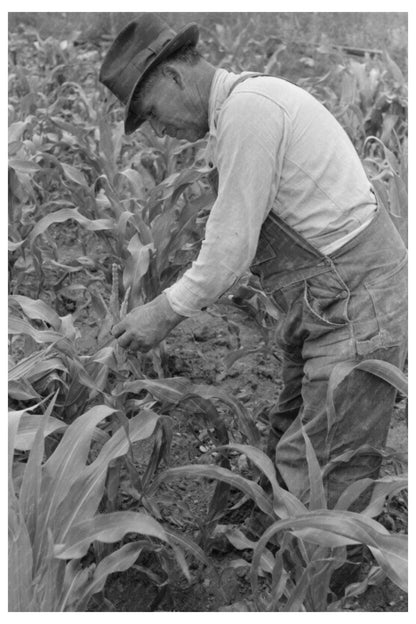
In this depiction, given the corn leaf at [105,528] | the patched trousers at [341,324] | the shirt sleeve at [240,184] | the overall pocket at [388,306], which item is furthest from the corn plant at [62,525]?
the overall pocket at [388,306]

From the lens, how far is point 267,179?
65.2 inches

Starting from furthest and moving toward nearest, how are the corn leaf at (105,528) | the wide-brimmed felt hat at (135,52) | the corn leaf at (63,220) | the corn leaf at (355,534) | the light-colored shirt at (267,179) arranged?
the corn leaf at (63,220)
the wide-brimmed felt hat at (135,52)
the light-colored shirt at (267,179)
the corn leaf at (105,528)
the corn leaf at (355,534)

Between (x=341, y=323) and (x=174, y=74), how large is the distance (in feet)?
2.02

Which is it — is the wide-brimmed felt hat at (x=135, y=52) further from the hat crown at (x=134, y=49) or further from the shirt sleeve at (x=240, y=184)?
the shirt sleeve at (x=240, y=184)

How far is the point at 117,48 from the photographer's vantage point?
1.78m

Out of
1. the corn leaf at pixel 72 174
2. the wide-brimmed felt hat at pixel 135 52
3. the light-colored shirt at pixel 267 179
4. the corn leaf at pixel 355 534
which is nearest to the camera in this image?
the corn leaf at pixel 355 534

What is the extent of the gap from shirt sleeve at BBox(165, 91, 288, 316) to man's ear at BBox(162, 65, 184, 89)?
0.42 ft

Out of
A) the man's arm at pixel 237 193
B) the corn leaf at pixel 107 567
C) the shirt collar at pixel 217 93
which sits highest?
the shirt collar at pixel 217 93

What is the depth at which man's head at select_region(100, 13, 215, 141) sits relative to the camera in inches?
68.1

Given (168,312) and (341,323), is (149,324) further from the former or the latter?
(341,323)

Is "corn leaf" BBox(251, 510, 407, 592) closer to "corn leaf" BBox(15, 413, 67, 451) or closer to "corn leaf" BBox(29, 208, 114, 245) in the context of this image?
"corn leaf" BBox(15, 413, 67, 451)

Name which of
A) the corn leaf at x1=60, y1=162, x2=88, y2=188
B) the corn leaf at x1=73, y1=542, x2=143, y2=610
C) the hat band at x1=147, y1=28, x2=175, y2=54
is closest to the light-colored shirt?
the hat band at x1=147, y1=28, x2=175, y2=54

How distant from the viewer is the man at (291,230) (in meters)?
1.66

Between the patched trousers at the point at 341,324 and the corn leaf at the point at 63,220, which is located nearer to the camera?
the patched trousers at the point at 341,324
